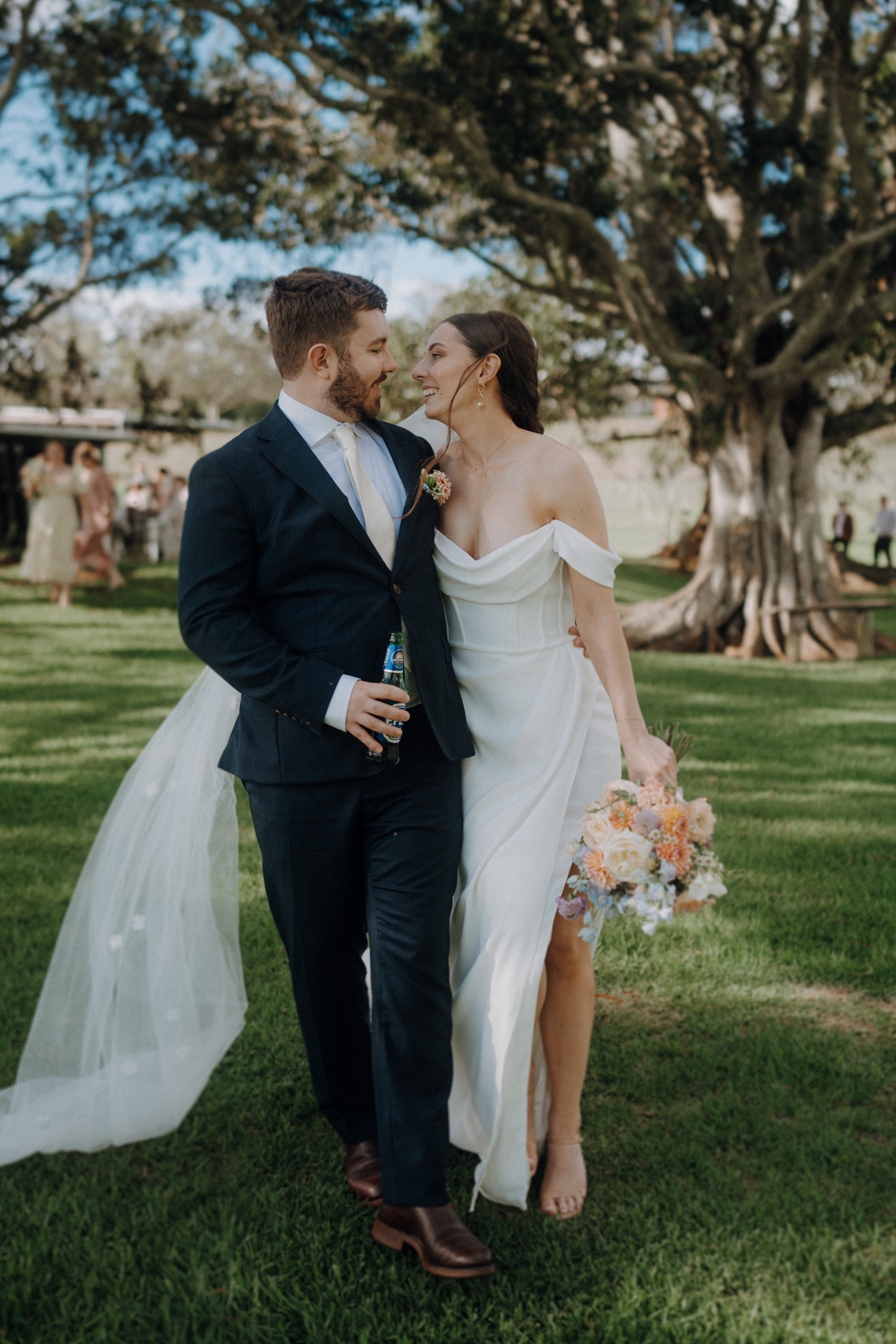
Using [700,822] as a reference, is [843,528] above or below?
above

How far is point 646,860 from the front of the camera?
2.59 metres

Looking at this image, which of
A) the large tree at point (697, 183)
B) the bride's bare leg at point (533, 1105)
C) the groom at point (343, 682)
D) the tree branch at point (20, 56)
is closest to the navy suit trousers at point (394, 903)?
the groom at point (343, 682)

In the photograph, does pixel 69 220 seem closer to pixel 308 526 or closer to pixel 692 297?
pixel 692 297

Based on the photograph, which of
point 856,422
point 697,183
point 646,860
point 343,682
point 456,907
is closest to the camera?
point 646,860

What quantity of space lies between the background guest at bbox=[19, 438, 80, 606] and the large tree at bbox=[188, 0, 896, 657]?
247 inches

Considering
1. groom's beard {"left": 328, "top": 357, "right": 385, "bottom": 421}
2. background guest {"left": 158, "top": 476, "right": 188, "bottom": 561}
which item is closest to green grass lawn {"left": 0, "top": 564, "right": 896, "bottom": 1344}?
groom's beard {"left": 328, "top": 357, "right": 385, "bottom": 421}

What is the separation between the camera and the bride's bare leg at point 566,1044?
10.1 feet

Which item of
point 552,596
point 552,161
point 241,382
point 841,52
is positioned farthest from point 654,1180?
point 241,382

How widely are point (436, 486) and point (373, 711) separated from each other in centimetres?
75

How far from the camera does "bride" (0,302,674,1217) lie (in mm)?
2994

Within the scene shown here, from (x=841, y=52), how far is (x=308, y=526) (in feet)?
35.2

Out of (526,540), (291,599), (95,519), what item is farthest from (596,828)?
(95,519)

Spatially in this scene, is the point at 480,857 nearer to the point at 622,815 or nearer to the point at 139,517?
the point at 622,815

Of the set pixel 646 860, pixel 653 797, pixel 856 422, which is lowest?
pixel 646 860
